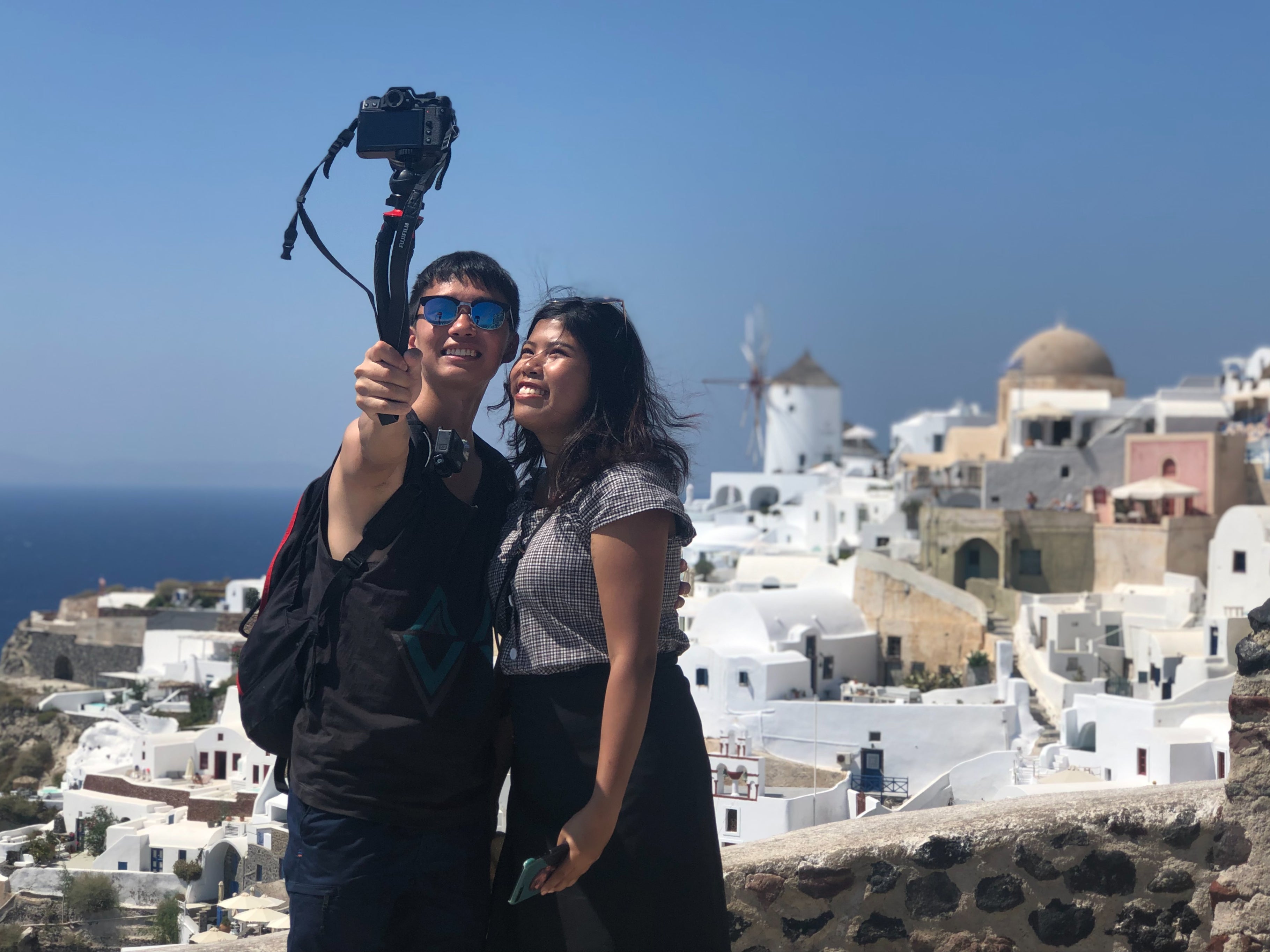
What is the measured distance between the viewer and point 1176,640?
48.3 feet

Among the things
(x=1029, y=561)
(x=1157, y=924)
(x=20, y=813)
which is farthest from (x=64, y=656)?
(x=1157, y=924)

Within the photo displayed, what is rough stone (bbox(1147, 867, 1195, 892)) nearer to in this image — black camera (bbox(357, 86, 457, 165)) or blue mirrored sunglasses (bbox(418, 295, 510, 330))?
blue mirrored sunglasses (bbox(418, 295, 510, 330))

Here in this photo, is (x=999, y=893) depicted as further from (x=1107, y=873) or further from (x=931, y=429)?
(x=931, y=429)

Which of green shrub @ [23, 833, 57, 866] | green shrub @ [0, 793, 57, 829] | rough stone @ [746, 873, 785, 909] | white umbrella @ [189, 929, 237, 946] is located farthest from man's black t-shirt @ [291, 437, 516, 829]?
green shrub @ [0, 793, 57, 829]

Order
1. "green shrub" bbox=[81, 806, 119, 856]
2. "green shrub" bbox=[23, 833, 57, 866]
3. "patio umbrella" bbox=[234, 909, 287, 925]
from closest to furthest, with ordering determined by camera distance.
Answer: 1. "patio umbrella" bbox=[234, 909, 287, 925]
2. "green shrub" bbox=[23, 833, 57, 866]
3. "green shrub" bbox=[81, 806, 119, 856]

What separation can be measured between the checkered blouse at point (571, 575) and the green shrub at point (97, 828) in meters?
16.3

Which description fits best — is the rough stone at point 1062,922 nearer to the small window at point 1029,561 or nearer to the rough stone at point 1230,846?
the rough stone at point 1230,846

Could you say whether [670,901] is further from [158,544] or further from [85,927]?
[158,544]

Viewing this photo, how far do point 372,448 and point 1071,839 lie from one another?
1843 mm

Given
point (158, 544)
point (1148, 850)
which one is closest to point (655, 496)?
point (1148, 850)

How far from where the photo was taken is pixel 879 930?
9.03 ft

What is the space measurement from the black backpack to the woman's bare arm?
1.05 ft

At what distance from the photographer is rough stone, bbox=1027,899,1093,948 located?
2.83 meters

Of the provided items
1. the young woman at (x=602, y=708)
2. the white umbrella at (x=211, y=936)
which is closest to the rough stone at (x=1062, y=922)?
the young woman at (x=602, y=708)
